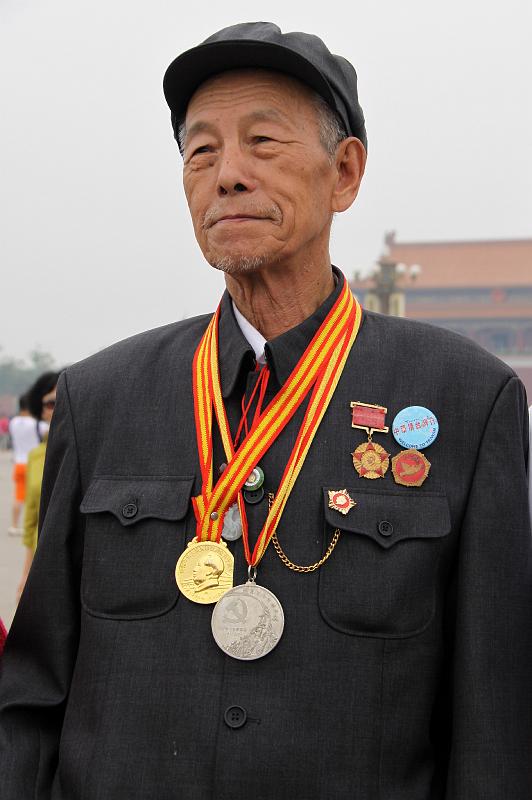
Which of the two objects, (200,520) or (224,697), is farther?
(200,520)

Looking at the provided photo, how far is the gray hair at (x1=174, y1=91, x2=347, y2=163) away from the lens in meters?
2.10

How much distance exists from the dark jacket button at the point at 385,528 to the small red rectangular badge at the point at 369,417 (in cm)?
19

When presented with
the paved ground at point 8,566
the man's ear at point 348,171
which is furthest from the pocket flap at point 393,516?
the paved ground at point 8,566

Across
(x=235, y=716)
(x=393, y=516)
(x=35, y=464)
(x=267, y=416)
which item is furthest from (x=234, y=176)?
(x=35, y=464)

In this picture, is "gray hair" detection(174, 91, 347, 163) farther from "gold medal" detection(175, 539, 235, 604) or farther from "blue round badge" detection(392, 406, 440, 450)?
"gold medal" detection(175, 539, 235, 604)

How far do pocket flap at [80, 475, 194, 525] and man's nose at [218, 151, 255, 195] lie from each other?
0.53m

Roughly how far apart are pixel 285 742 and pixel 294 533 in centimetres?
35

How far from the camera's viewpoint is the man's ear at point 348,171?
7.13 ft

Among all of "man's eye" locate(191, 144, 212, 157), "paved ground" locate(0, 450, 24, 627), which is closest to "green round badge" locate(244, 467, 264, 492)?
"man's eye" locate(191, 144, 212, 157)

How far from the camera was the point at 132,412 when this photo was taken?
2.17 metres

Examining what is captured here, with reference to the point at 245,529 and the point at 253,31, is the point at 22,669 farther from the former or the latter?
the point at 253,31

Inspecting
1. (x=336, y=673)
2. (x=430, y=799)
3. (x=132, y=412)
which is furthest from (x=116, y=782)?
(x=132, y=412)

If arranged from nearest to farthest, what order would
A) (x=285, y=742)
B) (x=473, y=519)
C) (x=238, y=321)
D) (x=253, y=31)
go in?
1. (x=285, y=742)
2. (x=473, y=519)
3. (x=253, y=31)
4. (x=238, y=321)

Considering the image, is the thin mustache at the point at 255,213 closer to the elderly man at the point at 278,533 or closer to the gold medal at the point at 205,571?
the elderly man at the point at 278,533
